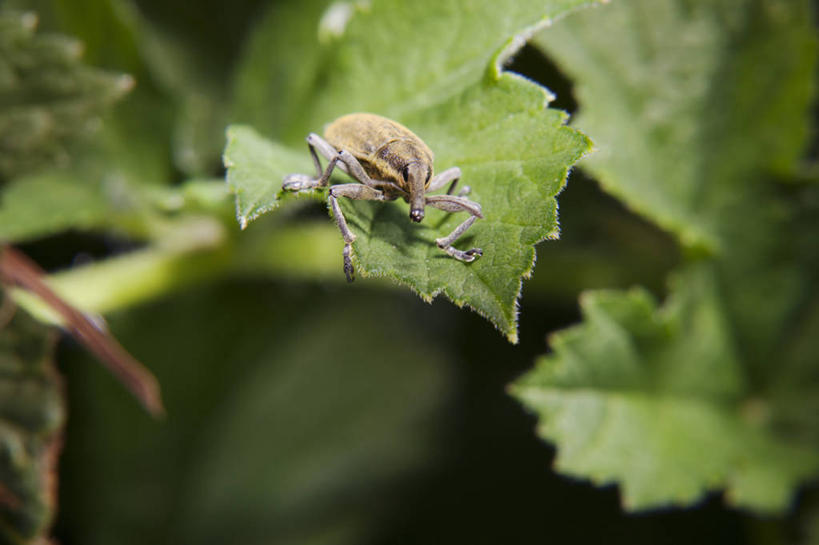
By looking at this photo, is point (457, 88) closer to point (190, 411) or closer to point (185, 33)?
point (185, 33)

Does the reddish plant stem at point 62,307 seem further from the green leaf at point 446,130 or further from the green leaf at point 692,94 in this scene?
the green leaf at point 692,94

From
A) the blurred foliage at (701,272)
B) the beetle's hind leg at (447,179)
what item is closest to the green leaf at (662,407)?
the blurred foliage at (701,272)

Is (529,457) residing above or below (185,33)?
below

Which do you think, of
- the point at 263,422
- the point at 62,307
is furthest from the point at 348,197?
the point at 263,422

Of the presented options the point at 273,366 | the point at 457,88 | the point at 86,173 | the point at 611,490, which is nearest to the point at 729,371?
the point at 611,490

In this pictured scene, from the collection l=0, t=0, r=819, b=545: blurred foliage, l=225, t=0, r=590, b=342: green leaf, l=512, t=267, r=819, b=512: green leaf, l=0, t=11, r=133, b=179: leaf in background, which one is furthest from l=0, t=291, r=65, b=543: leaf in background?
l=512, t=267, r=819, b=512: green leaf
